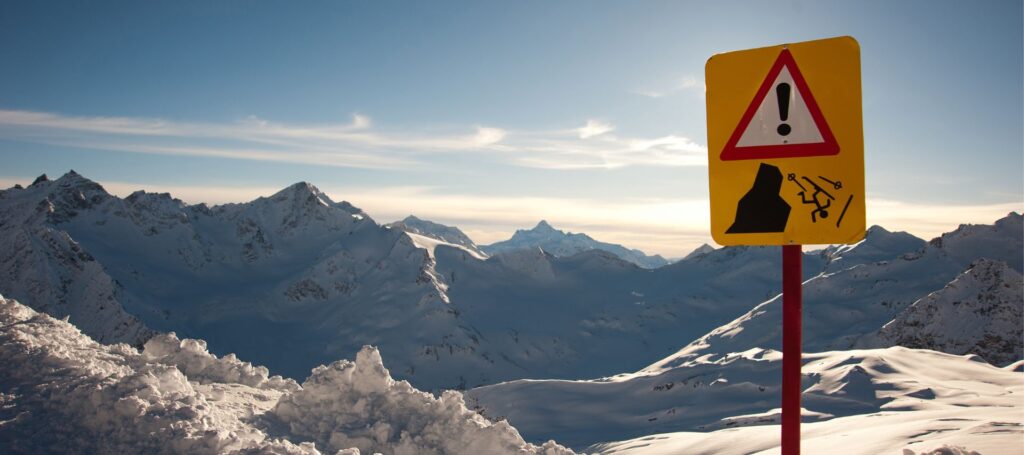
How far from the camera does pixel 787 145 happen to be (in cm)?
330

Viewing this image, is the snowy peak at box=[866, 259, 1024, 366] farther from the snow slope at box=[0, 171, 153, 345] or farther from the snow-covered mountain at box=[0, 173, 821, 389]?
the snow slope at box=[0, 171, 153, 345]

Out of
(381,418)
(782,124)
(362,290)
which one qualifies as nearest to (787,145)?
(782,124)

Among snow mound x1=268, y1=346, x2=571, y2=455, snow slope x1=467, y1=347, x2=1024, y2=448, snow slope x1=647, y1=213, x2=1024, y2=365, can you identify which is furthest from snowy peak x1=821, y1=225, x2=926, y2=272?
snow mound x1=268, y1=346, x2=571, y2=455

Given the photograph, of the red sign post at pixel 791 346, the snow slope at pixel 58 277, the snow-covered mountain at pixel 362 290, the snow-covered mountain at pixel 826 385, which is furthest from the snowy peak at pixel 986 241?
the snow slope at pixel 58 277

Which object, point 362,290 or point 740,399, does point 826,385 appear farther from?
point 362,290

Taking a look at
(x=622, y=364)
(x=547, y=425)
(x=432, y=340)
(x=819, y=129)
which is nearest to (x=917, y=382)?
(x=547, y=425)

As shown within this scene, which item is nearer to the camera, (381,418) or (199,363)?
(381,418)

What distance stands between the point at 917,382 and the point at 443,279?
142724 mm

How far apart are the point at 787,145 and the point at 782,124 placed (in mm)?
129

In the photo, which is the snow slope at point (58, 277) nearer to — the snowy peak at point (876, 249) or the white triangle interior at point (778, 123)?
the white triangle interior at point (778, 123)

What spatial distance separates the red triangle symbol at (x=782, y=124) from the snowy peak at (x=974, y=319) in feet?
278

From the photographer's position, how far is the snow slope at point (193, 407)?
7938mm

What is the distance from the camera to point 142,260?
15925 centimetres

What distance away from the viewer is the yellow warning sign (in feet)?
10.6
